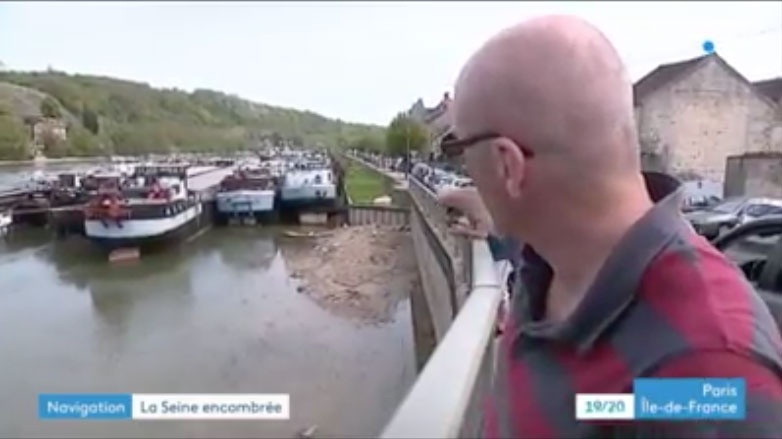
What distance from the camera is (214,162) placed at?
2.89 m

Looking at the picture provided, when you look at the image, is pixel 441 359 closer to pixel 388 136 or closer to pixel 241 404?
pixel 241 404

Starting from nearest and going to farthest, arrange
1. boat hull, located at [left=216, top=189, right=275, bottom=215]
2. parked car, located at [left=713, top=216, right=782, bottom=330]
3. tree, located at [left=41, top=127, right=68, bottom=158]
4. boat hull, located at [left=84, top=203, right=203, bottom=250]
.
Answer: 1. parked car, located at [left=713, top=216, right=782, bottom=330]
2. tree, located at [left=41, top=127, right=68, bottom=158]
3. boat hull, located at [left=84, top=203, right=203, bottom=250]
4. boat hull, located at [left=216, top=189, right=275, bottom=215]

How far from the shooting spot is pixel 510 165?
479 millimetres

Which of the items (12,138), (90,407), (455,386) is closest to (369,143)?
(12,138)

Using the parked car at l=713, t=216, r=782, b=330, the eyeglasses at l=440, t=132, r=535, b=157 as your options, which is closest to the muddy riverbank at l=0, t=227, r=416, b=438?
the parked car at l=713, t=216, r=782, b=330

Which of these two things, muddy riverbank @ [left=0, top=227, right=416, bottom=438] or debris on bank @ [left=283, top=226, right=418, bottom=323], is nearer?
muddy riverbank @ [left=0, top=227, right=416, bottom=438]

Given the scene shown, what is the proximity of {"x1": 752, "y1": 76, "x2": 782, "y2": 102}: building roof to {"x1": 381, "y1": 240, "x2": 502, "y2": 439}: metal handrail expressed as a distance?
125cm

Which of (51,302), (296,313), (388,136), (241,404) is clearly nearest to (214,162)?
(51,302)

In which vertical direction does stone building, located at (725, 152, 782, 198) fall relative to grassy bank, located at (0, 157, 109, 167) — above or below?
below
